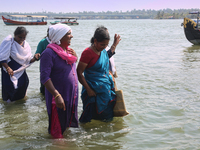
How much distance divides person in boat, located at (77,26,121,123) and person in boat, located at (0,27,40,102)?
134 centimetres

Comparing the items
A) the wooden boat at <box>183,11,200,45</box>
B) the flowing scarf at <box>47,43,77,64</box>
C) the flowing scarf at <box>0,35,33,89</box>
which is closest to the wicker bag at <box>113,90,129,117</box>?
the flowing scarf at <box>47,43,77,64</box>

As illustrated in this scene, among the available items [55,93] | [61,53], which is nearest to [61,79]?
[55,93]

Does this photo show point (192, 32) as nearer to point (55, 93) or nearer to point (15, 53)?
point (15, 53)

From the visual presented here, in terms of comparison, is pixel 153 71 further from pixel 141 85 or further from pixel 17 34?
pixel 17 34

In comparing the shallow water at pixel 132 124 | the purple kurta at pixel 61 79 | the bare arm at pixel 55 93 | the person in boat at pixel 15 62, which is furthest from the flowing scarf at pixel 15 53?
the bare arm at pixel 55 93

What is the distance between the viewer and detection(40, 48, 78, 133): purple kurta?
268 centimetres

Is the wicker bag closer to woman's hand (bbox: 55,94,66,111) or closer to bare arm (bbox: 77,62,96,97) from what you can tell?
bare arm (bbox: 77,62,96,97)

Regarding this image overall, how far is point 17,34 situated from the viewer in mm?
4254

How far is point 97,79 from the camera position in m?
3.39

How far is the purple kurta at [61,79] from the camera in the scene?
2.68 metres

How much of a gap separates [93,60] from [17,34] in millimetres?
1750

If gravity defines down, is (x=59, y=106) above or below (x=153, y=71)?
above

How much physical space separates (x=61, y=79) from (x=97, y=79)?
2.27 ft

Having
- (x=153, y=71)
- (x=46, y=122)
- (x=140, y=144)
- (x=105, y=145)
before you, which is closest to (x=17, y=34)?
(x=46, y=122)
